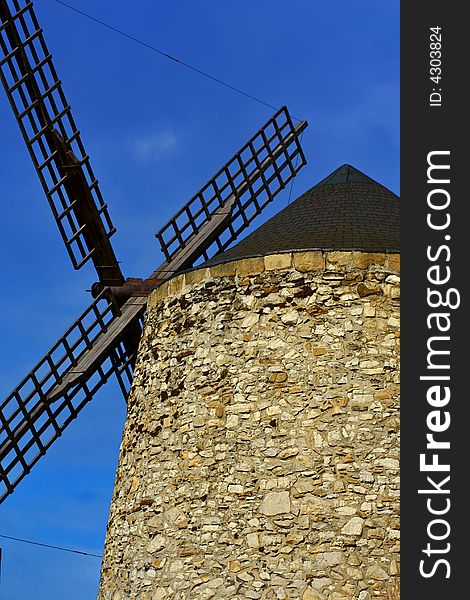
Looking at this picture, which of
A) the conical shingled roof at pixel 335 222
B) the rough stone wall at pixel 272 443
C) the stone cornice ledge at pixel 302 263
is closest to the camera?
the rough stone wall at pixel 272 443

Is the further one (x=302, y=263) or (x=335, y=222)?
(x=335, y=222)

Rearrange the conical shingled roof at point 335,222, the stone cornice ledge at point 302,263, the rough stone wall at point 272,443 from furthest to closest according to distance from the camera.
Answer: the conical shingled roof at point 335,222 → the stone cornice ledge at point 302,263 → the rough stone wall at point 272,443

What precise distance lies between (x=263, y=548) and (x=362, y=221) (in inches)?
161

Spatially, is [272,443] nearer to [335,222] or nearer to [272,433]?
[272,433]

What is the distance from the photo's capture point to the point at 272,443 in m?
13.2

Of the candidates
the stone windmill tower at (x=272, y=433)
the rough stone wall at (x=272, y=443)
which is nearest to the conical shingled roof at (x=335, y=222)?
the stone windmill tower at (x=272, y=433)

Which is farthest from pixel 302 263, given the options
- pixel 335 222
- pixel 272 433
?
pixel 272 433

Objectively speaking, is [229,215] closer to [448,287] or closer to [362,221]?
[362,221]

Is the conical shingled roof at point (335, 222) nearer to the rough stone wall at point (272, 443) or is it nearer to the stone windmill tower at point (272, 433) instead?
the stone windmill tower at point (272, 433)

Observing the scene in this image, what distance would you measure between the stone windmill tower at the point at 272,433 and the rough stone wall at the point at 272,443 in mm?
14

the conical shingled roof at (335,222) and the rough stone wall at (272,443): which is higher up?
the conical shingled roof at (335,222)

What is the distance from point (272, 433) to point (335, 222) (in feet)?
9.40

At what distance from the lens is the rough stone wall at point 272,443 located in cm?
1276

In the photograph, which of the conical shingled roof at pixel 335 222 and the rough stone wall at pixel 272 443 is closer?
the rough stone wall at pixel 272 443
